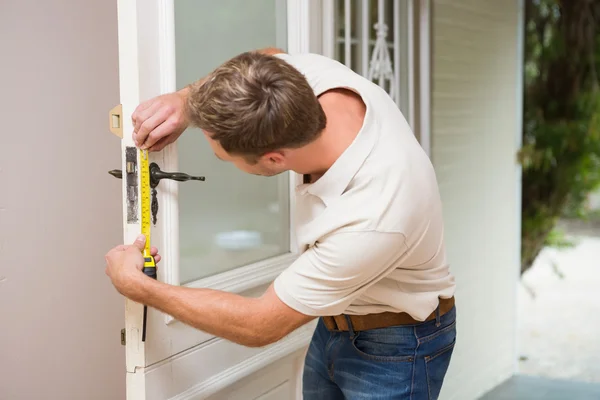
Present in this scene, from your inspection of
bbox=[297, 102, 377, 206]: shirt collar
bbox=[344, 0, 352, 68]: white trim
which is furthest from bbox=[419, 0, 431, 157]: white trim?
bbox=[297, 102, 377, 206]: shirt collar

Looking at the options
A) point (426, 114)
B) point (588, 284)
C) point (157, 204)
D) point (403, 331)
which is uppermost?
point (426, 114)

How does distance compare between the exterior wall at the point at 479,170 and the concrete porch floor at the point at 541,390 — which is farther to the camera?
the concrete porch floor at the point at 541,390

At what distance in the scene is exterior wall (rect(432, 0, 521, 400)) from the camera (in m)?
3.12

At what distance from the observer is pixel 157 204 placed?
1511 mm

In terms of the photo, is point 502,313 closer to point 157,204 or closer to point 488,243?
point 488,243

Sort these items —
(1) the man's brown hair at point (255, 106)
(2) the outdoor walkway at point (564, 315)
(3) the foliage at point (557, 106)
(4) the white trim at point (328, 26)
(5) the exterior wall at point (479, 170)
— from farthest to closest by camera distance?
(3) the foliage at point (557, 106), (2) the outdoor walkway at point (564, 315), (5) the exterior wall at point (479, 170), (4) the white trim at point (328, 26), (1) the man's brown hair at point (255, 106)

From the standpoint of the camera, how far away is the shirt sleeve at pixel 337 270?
4.32ft

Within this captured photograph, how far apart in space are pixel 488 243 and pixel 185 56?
2470 mm

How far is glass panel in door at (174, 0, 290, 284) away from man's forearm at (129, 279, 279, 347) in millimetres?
252

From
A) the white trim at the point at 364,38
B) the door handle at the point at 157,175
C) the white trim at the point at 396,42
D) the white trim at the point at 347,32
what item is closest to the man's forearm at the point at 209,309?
the door handle at the point at 157,175

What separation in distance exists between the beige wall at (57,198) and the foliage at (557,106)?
3.89 m

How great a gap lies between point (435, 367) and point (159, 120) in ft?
2.90

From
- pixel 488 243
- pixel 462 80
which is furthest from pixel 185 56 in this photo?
pixel 488 243

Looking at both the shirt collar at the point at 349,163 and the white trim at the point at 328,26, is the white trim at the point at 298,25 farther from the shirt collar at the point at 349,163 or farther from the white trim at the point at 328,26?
the shirt collar at the point at 349,163
